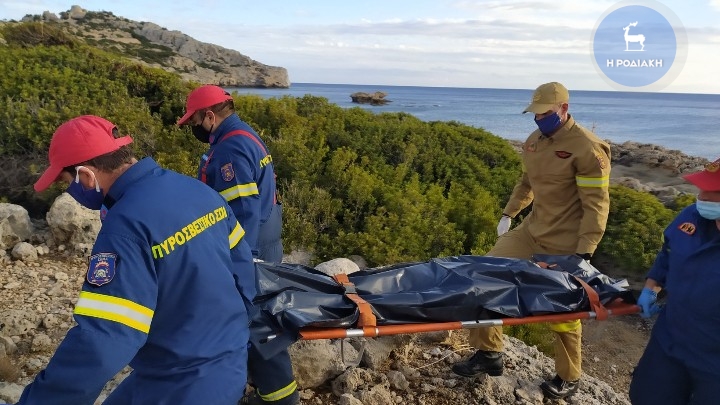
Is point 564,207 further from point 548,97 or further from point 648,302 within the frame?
point 648,302

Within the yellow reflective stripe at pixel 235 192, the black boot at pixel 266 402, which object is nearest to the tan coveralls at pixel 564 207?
the black boot at pixel 266 402

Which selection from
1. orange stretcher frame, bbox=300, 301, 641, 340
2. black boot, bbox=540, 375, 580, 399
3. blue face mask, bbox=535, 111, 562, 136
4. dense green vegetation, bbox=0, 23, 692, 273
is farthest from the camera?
dense green vegetation, bbox=0, 23, 692, 273

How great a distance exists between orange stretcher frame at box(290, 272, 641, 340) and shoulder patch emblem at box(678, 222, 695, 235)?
597 mm

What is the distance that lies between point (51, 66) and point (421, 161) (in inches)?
239

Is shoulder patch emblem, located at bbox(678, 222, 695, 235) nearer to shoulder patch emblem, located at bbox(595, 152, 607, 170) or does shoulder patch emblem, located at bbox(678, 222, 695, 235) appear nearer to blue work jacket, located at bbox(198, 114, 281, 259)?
shoulder patch emblem, located at bbox(595, 152, 607, 170)

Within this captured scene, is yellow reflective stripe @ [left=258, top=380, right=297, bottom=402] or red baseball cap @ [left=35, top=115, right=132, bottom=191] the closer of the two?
red baseball cap @ [left=35, top=115, right=132, bottom=191]

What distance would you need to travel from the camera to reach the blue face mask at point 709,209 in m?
2.35

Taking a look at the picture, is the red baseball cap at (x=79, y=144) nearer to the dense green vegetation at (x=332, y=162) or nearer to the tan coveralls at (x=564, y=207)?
the tan coveralls at (x=564, y=207)

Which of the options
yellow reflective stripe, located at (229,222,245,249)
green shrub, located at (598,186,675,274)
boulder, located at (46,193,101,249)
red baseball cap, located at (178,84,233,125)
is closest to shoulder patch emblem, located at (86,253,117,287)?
yellow reflective stripe, located at (229,222,245,249)

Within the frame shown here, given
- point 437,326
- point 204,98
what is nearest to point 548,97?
point 437,326

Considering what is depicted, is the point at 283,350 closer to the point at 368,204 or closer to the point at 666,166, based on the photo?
the point at 368,204

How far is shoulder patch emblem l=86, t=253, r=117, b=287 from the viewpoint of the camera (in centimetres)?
155

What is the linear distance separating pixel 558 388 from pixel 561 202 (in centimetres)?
115

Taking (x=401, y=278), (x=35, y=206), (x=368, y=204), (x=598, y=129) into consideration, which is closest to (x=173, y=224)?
(x=401, y=278)
